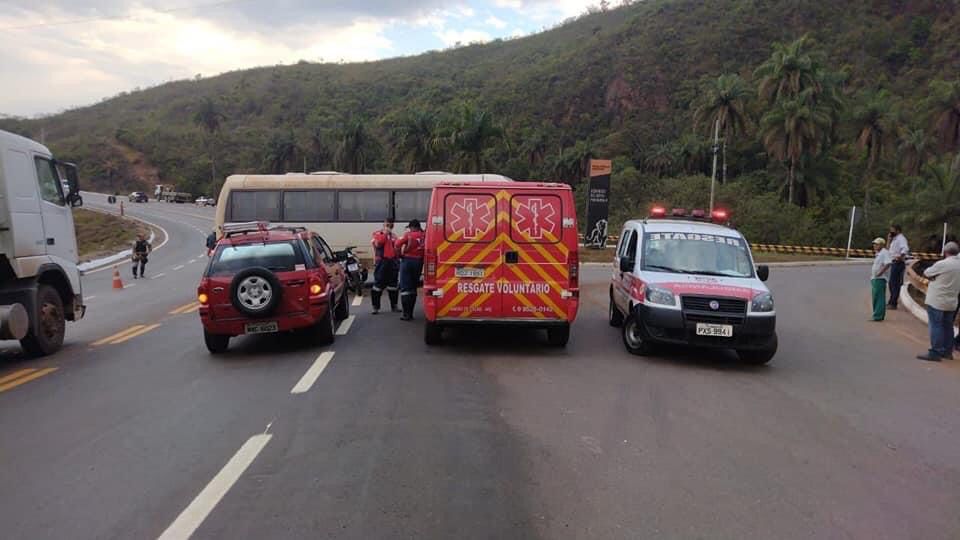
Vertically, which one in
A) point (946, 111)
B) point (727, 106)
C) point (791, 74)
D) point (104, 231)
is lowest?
point (104, 231)

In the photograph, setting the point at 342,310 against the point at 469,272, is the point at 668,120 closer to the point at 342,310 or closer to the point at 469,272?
the point at 342,310

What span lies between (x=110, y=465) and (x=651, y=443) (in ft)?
14.1

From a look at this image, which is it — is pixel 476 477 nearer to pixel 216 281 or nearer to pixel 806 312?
pixel 216 281

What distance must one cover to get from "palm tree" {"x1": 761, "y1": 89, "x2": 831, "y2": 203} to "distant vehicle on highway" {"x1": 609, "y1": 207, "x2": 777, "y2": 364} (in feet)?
186

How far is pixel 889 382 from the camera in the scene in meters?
8.99

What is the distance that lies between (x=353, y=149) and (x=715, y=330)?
7508cm

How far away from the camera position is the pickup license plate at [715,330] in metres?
9.07

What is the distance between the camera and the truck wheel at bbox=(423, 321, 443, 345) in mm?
10008

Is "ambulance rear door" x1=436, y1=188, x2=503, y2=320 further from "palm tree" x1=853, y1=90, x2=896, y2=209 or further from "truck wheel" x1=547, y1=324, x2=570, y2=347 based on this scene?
"palm tree" x1=853, y1=90, x2=896, y2=209

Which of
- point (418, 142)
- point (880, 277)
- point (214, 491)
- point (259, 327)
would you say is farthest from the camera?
point (418, 142)

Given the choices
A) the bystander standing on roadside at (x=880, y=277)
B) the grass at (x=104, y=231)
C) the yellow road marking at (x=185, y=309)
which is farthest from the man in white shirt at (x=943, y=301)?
the grass at (x=104, y=231)

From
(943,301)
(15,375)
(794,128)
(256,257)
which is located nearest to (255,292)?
(256,257)

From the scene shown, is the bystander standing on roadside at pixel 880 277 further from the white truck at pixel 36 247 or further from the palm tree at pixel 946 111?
the palm tree at pixel 946 111

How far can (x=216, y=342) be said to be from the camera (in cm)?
991
